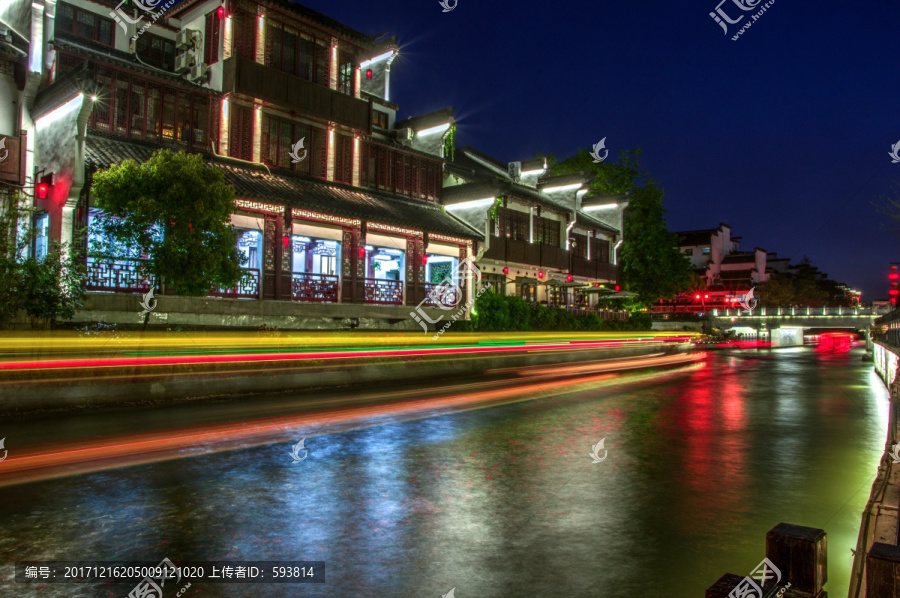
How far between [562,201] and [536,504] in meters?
37.3

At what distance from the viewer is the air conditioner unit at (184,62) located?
78.9 ft

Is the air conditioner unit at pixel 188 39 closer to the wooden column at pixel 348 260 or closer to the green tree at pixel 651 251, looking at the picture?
the wooden column at pixel 348 260

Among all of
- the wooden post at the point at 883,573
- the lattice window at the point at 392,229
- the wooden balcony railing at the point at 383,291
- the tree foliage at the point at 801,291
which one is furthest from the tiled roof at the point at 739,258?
the wooden post at the point at 883,573

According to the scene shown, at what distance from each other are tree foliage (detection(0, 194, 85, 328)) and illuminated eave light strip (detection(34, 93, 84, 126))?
11.1 feet

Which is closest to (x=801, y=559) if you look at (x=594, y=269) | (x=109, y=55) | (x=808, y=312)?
(x=109, y=55)

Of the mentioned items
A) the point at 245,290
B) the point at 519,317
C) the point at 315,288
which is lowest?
the point at 519,317

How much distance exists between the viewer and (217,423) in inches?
424

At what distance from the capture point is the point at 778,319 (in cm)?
6444

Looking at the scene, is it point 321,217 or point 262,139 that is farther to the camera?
point 262,139

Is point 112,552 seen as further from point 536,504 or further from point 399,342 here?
point 399,342

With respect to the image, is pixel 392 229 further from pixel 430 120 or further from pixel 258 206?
pixel 430 120

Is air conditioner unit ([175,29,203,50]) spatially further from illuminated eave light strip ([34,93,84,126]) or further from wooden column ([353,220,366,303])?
wooden column ([353,220,366,303])

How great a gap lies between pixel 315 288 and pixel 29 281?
1077 centimetres

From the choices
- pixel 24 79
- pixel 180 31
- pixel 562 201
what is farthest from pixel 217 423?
pixel 562 201
